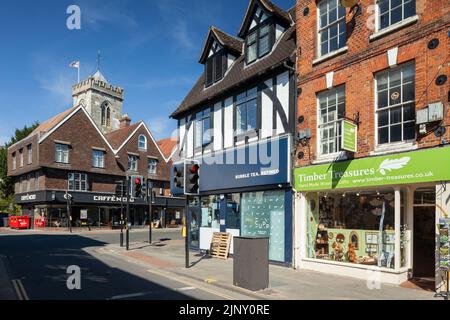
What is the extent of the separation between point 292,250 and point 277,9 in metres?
9.65

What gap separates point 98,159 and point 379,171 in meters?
37.4

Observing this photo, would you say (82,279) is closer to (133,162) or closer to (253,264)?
(253,264)

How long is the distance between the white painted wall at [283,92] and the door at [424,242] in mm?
5349

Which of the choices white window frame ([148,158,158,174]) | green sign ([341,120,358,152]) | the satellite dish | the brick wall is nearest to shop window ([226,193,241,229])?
the brick wall

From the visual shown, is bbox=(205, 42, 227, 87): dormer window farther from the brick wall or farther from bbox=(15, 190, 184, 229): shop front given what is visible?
bbox=(15, 190, 184, 229): shop front

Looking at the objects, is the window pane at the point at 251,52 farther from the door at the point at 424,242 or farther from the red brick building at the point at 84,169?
the red brick building at the point at 84,169

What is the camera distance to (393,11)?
1102 centimetres

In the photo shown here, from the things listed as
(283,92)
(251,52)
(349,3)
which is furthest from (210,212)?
(349,3)

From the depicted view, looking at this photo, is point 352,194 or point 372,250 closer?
point 372,250

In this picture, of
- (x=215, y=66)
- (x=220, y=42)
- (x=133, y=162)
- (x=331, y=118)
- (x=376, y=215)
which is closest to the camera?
(x=376, y=215)

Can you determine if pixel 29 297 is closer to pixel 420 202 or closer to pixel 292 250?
pixel 292 250

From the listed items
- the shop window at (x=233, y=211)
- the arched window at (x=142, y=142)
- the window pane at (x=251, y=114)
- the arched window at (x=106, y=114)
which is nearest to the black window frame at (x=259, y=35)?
the window pane at (x=251, y=114)
